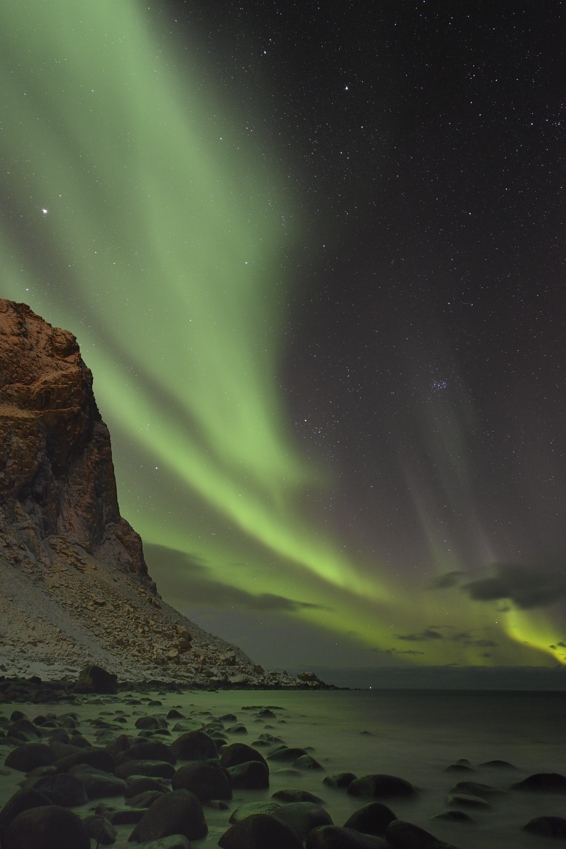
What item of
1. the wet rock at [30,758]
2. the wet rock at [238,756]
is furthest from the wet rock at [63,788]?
the wet rock at [238,756]

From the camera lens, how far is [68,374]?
72.7 meters

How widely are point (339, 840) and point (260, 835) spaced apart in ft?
2.65

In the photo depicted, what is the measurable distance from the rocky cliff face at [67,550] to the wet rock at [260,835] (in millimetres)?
34022

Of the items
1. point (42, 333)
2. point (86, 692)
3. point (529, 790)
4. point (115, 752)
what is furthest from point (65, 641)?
point (42, 333)

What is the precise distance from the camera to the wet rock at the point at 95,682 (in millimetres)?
28312

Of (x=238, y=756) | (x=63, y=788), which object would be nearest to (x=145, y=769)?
(x=63, y=788)

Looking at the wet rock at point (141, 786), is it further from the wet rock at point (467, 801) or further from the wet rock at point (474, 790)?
the wet rock at point (474, 790)

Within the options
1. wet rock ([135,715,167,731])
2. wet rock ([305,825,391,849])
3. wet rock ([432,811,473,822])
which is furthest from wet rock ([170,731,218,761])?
wet rock ([305,825,391,849])

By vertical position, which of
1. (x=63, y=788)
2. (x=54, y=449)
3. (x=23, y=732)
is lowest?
(x=23, y=732)

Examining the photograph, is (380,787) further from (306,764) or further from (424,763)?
(424,763)

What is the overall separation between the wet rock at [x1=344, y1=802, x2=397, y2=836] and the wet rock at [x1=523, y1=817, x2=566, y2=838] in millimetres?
2393

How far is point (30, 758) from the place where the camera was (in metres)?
8.93

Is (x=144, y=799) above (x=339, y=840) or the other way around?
the other way around

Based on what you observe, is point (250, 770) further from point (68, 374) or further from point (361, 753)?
point (68, 374)
